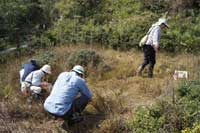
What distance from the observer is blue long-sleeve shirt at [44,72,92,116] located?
804cm

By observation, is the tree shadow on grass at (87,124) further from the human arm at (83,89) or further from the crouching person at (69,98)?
the human arm at (83,89)

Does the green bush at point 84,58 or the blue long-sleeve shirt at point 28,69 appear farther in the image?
the green bush at point 84,58

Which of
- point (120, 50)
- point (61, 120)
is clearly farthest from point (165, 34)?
point (61, 120)

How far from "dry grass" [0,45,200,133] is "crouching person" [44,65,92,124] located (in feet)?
0.90

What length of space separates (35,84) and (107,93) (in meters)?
1.49

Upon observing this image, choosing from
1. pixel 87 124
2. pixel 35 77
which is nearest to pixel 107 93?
pixel 87 124

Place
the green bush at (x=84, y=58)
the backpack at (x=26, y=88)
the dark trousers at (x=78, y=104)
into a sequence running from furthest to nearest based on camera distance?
the green bush at (x=84, y=58) → the backpack at (x=26, y=88) → the dark trousers at (x=78, y=104)

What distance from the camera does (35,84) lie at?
9.24 m

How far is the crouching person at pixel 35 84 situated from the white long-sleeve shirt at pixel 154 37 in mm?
2737

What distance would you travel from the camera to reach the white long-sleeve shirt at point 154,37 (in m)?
10.7

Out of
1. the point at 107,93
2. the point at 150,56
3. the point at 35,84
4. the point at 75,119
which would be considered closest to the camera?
the point at 75,119

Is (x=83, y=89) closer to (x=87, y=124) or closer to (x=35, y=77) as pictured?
(x=87, y=124)

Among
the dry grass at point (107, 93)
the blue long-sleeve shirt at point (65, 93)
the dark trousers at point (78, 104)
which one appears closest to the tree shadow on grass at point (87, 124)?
the dry grass at point (107, 93)

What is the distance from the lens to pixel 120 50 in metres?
14.5
